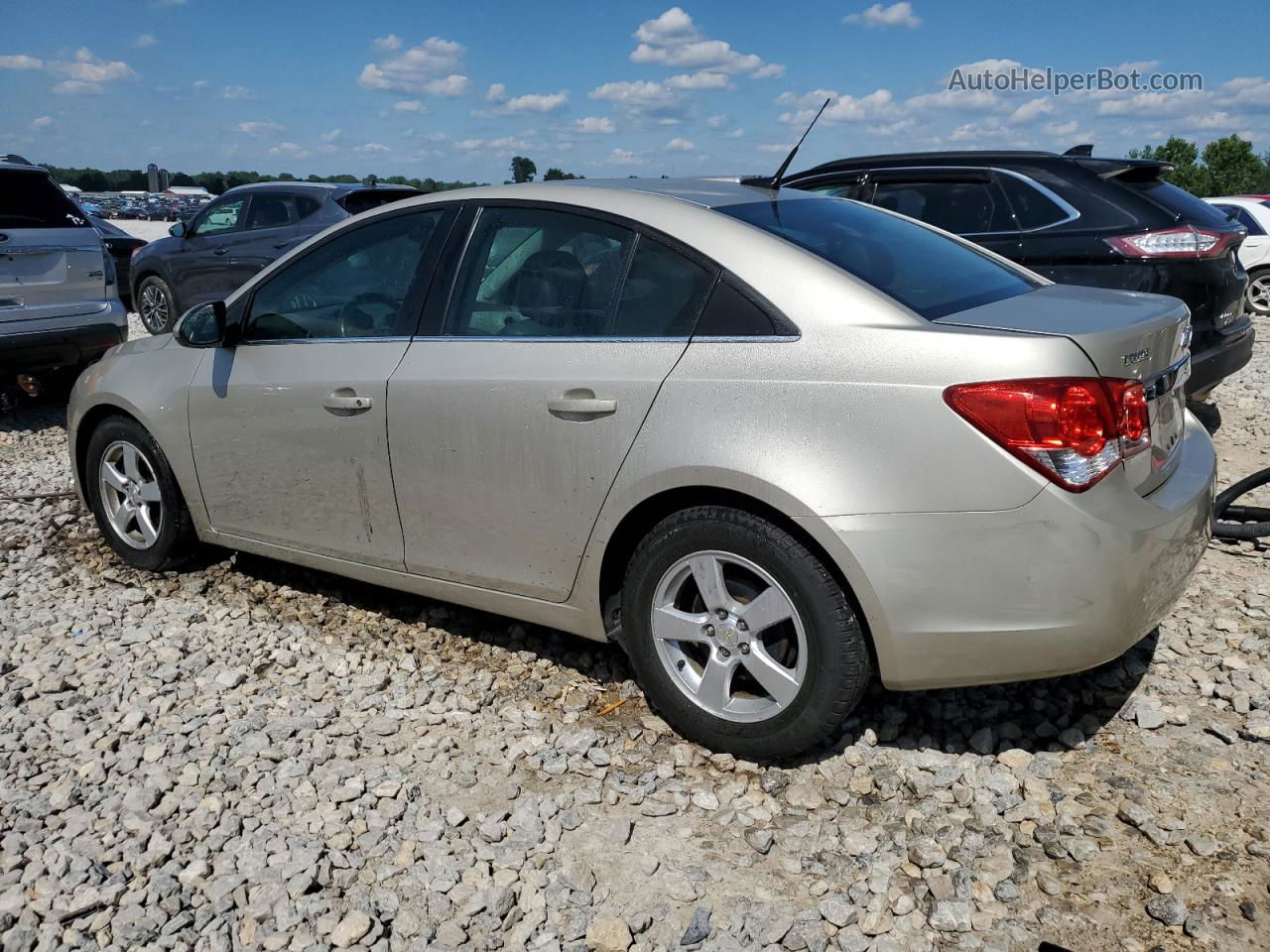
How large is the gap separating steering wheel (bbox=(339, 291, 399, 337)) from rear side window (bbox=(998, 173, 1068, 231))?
13.9 feet

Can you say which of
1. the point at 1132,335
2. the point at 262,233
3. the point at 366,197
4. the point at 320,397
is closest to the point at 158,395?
the point at 320,397

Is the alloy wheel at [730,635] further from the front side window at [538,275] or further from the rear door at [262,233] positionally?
the rear door at [262,233]

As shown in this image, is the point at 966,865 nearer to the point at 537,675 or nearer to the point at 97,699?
the point at 537,675

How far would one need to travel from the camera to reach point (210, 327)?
4.25 meters

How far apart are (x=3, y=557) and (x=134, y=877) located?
3040mm

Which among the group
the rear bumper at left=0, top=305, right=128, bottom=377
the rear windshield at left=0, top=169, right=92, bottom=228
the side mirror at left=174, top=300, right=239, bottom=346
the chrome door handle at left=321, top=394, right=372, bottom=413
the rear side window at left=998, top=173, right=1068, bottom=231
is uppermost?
the rear windshield at left=0, top=169, right=92, bottom=228

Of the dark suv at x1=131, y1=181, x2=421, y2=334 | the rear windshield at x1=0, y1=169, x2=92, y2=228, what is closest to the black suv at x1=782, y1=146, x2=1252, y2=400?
the rear windshield at x1=0, y1=169, x2=92, y2=228

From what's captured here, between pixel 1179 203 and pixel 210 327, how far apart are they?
5262 mm

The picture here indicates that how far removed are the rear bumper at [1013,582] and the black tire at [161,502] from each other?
10.0 ft

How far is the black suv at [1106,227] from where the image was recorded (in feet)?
19.5

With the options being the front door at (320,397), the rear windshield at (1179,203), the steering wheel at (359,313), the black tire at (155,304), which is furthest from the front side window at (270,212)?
the rear windshield at (1179,203)

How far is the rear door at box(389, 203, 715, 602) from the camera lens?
3188 mm

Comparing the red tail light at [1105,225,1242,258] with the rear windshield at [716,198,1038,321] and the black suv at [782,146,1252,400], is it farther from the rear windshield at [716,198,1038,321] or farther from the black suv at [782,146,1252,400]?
the rear windshield at [716,198,1038,321]

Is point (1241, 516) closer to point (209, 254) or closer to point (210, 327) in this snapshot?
point (210, 327)
